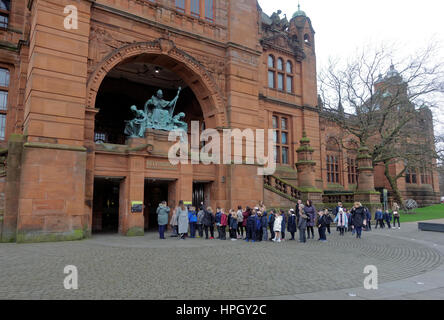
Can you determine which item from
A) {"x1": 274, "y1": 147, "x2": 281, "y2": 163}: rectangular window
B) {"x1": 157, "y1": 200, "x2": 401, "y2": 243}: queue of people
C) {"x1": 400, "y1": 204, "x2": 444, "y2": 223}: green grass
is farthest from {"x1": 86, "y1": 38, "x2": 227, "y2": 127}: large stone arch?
{"x1": 400, "y1": 204, "x2": 444, "y2": 223}: green grass

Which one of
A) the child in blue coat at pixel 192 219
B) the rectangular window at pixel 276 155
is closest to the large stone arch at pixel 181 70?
the child in blue coat at pixel 192 219

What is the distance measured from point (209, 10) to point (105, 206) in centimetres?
1329

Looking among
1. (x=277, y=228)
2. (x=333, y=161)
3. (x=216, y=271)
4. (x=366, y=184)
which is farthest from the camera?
(x=333, y=161)

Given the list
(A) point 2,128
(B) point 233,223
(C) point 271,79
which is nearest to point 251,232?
(B) point 233,223

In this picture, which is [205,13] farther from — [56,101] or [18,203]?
[18,203]

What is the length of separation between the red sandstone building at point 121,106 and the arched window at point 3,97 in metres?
0.04

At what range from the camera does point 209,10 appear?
19188 millimetres

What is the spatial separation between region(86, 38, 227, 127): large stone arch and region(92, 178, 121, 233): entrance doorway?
20.7 feet

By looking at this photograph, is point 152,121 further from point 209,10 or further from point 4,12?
point 4,12

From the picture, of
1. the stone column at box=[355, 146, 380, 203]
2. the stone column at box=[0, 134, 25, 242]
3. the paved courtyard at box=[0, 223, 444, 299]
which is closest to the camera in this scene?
the paved courtyard at box=[0, 223, 444, 299]

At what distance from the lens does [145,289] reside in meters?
5.76

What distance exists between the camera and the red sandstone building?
497 inches

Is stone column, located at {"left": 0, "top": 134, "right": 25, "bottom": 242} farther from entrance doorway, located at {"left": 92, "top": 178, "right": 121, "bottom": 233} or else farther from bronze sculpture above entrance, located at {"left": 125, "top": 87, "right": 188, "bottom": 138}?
entrance doorway, located at {"left": 92, "top": 178, "right": 121, "bottom": 233}

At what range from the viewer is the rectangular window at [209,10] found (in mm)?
19047
